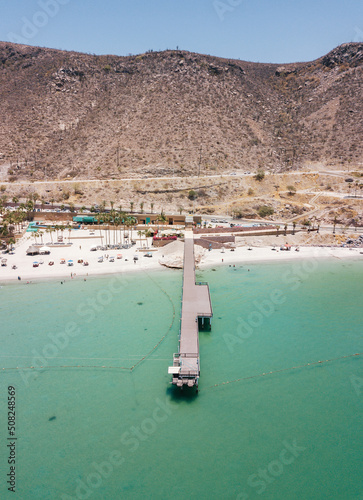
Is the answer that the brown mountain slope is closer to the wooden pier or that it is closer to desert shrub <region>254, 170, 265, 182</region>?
desert shrub <region>254, 170, 265, 182</region>

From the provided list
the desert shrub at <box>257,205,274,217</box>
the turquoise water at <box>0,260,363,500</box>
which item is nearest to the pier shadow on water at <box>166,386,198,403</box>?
the turquoise water at <box>0,260,363,500</box>

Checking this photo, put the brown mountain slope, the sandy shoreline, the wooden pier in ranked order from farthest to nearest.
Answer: the brown mountain slope
the sandy shoreline
the wooden pier

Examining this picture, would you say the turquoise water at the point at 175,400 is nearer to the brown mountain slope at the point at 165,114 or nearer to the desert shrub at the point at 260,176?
the desert shrub at the point at 260,176

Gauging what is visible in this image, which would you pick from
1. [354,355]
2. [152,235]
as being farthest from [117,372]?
[152,235]

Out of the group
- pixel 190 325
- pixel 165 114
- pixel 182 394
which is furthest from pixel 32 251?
pixel 165 114

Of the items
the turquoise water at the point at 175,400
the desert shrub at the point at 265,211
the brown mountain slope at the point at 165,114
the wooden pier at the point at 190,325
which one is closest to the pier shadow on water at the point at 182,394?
the turquoise water at the point at 175,400

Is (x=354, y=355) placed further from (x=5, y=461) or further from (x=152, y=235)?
(x=152, y=235)

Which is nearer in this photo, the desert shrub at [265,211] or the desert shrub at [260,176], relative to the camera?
the desert shrub at [265,211]
